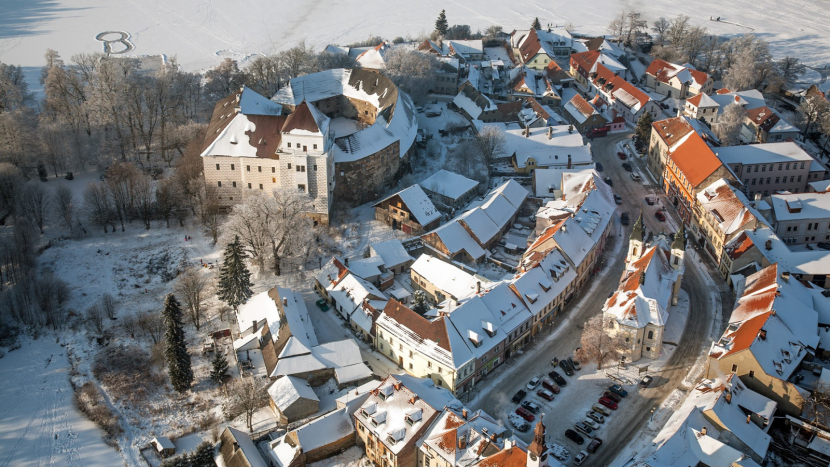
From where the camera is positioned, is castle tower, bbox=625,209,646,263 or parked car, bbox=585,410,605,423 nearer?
parked car, bbox=585,410,605,423

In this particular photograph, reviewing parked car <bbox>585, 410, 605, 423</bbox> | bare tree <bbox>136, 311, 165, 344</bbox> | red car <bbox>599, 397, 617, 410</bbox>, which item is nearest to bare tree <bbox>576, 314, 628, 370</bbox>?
red car <bbox>599, 397, 617, 410</bbox>

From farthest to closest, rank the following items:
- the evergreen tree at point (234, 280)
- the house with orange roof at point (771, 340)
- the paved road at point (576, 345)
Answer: the evergreen tree at point (234, 280)
the house with orange roof at point (771, 340)
the paved road at point (576, 345)

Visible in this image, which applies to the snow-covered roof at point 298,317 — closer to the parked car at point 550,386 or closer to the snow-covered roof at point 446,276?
the snow-covered roof at point 446,276

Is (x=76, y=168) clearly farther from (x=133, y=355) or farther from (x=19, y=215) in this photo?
(x=133, y=355)

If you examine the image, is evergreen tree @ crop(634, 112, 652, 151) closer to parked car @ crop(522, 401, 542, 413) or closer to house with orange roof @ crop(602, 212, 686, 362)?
house with orange roof @ crop(602, 212, 686, 362)

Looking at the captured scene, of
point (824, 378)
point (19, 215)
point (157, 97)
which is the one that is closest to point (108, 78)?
point (157, 97)

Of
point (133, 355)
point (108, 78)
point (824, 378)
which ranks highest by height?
point (108, 78)

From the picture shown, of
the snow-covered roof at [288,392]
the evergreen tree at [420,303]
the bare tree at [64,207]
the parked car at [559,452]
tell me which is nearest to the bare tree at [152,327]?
the snow-covered roof at [288,392]
